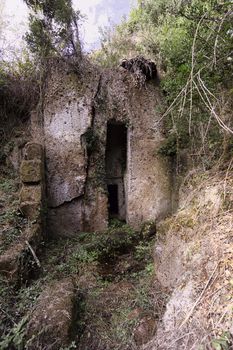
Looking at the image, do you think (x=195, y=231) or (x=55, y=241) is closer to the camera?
(x=195, y=231)

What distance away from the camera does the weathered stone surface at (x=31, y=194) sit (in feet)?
18.5

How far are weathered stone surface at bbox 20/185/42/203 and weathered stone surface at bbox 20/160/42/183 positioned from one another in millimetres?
157

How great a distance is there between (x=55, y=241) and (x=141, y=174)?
2825 mm

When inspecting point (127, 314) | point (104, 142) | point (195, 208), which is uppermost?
point (104, 142)

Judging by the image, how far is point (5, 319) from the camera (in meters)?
3.41

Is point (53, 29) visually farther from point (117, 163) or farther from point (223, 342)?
point (223, 342)

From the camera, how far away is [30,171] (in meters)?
5.96

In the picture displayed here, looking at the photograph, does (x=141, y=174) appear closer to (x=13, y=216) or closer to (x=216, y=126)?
(x=216, y=126)

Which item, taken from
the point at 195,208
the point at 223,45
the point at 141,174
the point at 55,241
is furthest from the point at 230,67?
the point at 55,241

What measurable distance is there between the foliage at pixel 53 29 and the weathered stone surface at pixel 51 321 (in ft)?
20.0

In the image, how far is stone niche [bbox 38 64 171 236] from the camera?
285 inches

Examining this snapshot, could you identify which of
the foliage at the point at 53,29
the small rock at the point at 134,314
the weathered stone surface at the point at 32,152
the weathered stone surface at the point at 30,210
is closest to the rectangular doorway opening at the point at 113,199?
the weathered stone surface at the point at 32,152

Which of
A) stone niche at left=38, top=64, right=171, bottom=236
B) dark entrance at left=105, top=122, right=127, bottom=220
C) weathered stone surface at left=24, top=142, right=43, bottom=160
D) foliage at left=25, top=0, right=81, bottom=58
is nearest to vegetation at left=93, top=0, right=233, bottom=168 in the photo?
stone niche at left=38, top=64, right=171, bottom=236

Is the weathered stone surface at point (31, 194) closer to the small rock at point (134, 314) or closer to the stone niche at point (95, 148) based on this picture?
the stone niche at point (95, 148)
